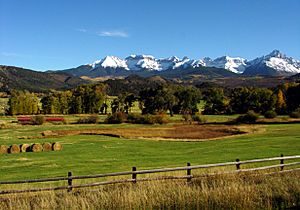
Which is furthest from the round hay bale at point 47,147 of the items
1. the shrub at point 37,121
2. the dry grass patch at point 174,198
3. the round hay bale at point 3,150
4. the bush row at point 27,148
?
the shrub at point 37,121

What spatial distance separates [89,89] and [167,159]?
11277 centimetres

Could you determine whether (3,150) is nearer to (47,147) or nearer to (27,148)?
(27,148)

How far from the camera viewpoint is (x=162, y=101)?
448 feet

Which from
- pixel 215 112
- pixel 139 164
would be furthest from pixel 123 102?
pixel 139 164

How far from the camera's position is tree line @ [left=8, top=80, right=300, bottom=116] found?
124688mm

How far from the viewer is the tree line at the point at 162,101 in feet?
409

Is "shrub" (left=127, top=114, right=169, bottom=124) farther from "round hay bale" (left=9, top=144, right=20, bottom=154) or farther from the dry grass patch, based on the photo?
the dry grass patch

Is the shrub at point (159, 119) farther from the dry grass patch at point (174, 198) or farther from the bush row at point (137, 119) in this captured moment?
the dry grass patch at point (174, 198)

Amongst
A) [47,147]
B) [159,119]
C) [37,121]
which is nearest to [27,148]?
[47,147]

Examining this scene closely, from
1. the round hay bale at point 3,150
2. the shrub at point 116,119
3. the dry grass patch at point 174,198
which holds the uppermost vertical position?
the shrub at point 116,119

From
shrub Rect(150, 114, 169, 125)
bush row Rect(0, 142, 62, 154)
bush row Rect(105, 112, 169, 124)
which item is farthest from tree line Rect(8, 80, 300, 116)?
bush row Rect(0, 142, 62, 154)

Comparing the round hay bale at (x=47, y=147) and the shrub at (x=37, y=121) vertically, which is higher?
the shrub at (x=37, y=121)

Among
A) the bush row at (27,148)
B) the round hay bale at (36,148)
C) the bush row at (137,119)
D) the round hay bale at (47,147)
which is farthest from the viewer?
the bush row at (137,119)

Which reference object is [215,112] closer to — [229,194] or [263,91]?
[263,91]
